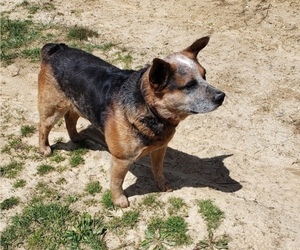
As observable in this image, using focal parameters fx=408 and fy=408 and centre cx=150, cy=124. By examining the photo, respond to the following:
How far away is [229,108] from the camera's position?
8320 millimetres

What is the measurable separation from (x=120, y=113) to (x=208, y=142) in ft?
9.04

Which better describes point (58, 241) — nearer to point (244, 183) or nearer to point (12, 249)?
point (12, 249)

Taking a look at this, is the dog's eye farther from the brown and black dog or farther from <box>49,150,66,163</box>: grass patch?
<box>49,150,66,163</box>: grass patch

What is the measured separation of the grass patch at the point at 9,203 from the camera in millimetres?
6320

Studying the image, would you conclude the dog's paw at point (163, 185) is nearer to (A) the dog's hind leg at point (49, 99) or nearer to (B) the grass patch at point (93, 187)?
(B) the grass patch at point (93, 187)

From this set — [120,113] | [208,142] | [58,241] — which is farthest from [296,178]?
[58,241]

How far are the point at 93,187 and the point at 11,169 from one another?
5.01 ft

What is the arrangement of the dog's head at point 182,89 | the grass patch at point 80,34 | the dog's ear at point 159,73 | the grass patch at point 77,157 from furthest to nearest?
the grass patch at point 80,34
the grass patch at point 77,157
the dog's head at point 182,89
the dog's ear at point 159,73

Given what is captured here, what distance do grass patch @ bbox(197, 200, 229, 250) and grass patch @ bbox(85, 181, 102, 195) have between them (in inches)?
64.9

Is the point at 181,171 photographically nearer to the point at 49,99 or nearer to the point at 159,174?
the point at 159,174

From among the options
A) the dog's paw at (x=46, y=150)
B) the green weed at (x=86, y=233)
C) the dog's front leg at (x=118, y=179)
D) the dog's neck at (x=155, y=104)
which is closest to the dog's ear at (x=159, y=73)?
the dog's neck at (x=155, y=104)

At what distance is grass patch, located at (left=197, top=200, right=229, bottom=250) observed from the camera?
18.5 ft

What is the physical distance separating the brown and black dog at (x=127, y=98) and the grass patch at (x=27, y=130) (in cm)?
81

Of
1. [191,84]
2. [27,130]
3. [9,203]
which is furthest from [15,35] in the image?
[191,84]
